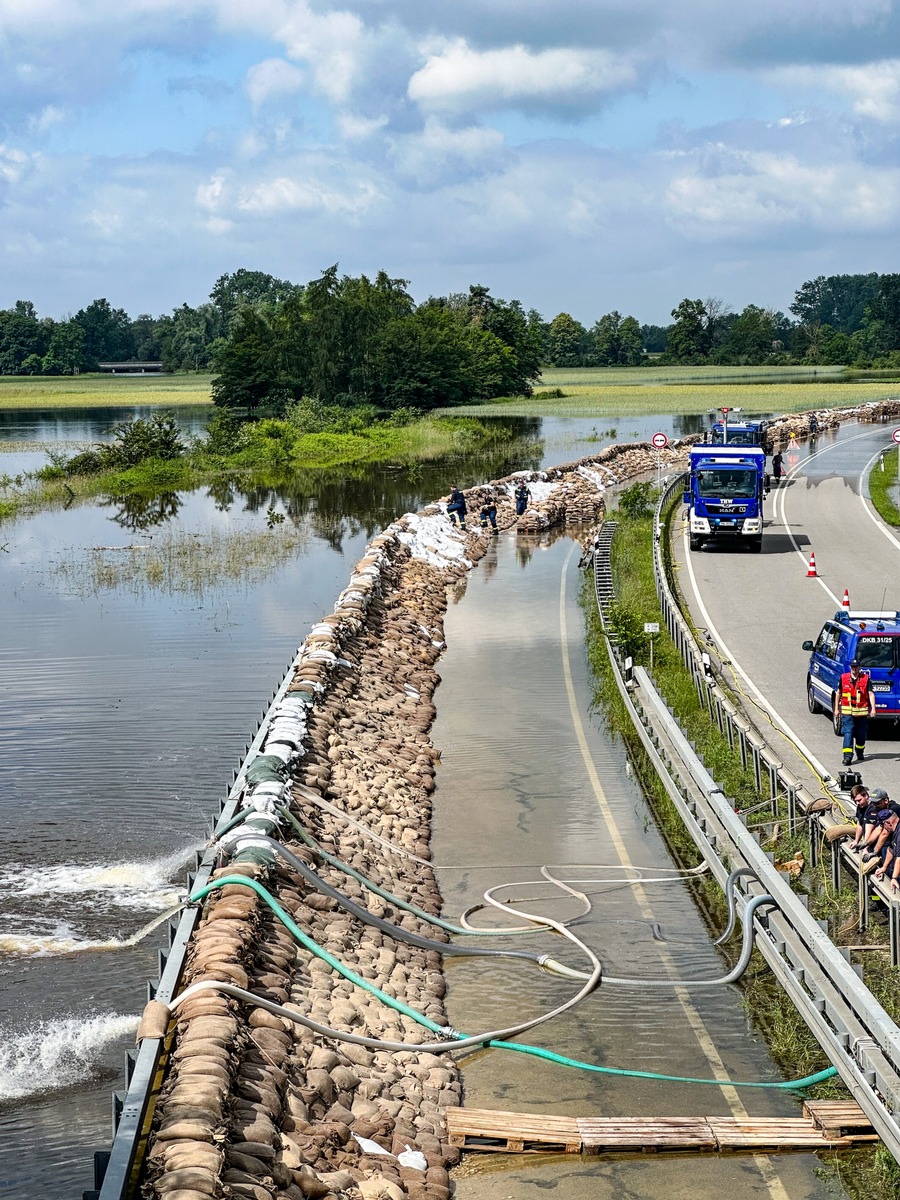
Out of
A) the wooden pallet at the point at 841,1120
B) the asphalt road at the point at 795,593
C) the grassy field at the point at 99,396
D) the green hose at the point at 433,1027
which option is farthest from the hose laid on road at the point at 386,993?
the grassy field at the point at 99,396

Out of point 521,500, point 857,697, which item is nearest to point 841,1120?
point 857,697

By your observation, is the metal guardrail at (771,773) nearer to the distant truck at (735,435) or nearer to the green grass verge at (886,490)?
the green grass verge at (886,490)

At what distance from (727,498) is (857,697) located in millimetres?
22485

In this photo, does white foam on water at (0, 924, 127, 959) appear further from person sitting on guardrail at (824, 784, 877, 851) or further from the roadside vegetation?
the roadside vegetation

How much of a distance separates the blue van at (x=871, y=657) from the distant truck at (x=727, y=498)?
1932cm

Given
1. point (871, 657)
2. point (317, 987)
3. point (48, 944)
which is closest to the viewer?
point (317, 987)

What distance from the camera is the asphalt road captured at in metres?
21.3

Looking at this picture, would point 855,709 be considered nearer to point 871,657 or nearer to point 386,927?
point 871,657

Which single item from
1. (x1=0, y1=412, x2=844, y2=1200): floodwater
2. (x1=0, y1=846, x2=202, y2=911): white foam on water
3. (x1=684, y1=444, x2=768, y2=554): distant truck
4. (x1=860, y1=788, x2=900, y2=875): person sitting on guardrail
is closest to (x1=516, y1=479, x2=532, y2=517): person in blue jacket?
(x1=0, y1=412, x2=844, y2=1200): floodwater

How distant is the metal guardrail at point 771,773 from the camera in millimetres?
13631

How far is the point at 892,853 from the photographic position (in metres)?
13.7

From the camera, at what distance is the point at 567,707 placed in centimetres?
2517

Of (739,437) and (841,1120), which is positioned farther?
(739,437)

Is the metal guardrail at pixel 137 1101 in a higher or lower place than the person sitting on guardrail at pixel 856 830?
lower
